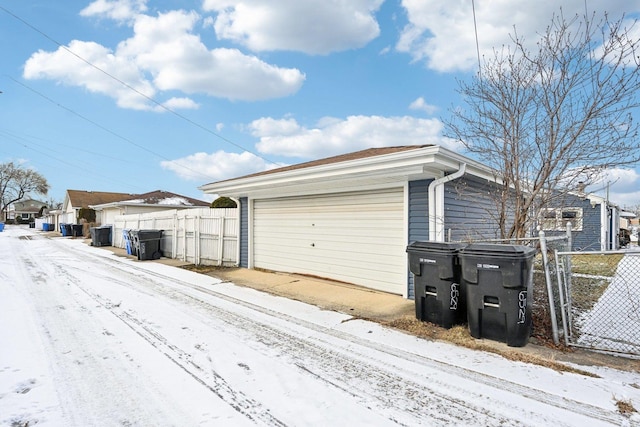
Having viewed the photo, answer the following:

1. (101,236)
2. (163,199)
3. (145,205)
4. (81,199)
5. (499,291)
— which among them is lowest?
(101,236)

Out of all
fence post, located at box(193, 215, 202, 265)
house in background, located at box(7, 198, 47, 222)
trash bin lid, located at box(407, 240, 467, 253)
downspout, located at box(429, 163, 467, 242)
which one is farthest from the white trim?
house in background, located at box(7, 198, 47, 222)

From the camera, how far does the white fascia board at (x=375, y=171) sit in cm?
555

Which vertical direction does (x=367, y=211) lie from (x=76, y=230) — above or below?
above

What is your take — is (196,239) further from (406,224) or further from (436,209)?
(436,209)

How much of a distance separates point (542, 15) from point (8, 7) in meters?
13.9

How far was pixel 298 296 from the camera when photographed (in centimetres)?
661

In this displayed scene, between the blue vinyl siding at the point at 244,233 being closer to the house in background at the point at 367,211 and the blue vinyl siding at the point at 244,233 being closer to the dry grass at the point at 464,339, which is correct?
the house in background at the point at 367,211

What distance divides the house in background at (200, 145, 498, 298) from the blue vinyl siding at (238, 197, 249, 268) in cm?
43

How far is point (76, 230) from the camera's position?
2716 centimetres

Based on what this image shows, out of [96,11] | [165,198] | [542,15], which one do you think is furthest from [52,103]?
[542,15]

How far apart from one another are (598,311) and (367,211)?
A: 4160 mm

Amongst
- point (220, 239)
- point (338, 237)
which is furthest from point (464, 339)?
point (220, 239)

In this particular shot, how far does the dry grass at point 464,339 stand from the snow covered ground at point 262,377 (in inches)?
5.6

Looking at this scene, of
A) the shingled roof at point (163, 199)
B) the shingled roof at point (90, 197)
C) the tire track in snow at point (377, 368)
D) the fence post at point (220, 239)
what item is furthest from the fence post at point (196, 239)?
the shingled roof at point (90, 197)
